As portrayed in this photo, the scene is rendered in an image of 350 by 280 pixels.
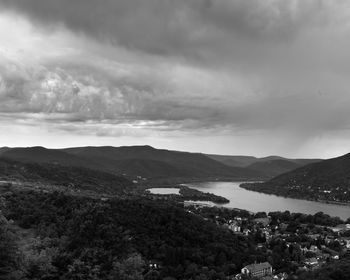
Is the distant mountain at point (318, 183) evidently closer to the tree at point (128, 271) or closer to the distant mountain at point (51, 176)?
the distant mountain at point (51, 176)

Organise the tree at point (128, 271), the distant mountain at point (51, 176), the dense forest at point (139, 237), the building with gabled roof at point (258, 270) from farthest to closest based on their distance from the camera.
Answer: the distant mountain at point (51, 176) < the building with gabled roof at point (258, 270) < the dense forest at point (139, 237) < the tree at point (128, 271)

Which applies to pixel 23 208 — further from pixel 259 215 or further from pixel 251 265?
pixel 259 215

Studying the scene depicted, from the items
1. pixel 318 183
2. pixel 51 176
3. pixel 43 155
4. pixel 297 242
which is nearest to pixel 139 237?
pixel 297 242

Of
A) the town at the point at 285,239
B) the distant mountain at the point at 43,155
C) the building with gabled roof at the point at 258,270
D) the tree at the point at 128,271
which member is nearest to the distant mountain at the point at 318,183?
the town at the point at 285,239

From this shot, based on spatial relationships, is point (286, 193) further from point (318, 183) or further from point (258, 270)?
point (258, 270)

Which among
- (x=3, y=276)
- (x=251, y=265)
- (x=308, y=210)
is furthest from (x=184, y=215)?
(x=308, y=210)

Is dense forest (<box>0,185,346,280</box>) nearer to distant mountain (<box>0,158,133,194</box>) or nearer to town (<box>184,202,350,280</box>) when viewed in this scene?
town (<box>184,202,350,280</box>)

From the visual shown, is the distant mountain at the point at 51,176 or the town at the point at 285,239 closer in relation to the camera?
the town at the point at 285,239

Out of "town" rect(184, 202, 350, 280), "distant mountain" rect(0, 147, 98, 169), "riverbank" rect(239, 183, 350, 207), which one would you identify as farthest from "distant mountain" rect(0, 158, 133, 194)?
"distant mountain" rect(0, 147, 98, 169)

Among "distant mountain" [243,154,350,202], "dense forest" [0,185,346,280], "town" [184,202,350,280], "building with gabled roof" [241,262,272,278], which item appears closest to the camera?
"dense forest" [0,185,346,280]

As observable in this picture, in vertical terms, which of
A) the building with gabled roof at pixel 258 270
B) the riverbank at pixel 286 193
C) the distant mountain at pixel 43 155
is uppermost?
the distant mountain at pixel 43 155
